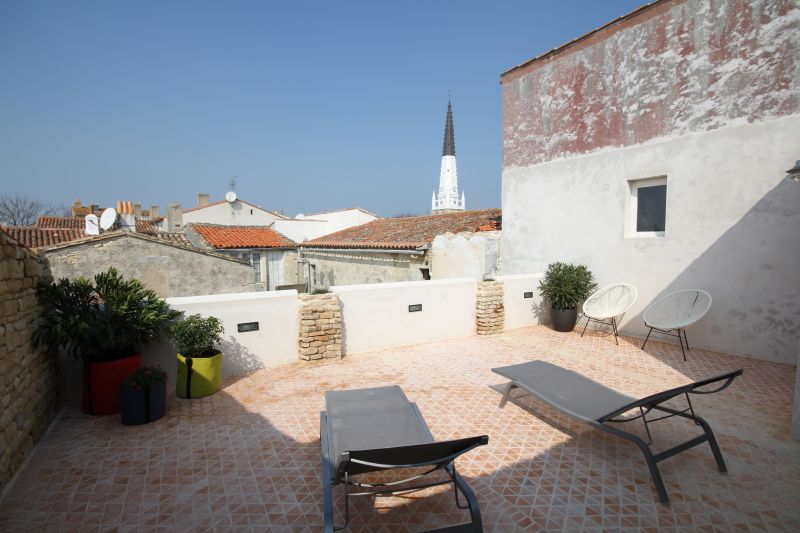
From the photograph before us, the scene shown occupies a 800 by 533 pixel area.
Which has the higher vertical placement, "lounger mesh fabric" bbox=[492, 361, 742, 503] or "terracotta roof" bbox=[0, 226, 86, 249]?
"terracotta roof" bbox=[0, 226, 86, 249]

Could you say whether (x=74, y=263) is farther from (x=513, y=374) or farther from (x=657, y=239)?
(x=657, y=239)

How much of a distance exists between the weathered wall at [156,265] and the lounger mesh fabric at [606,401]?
9929 mm

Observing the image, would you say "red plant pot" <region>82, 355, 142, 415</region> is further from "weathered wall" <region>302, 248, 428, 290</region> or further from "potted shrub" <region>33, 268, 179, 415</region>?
"weathered wall" <region>302, 248, 428, 290</region>

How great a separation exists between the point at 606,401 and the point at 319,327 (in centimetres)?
434

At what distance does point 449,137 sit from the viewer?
44.1 metres

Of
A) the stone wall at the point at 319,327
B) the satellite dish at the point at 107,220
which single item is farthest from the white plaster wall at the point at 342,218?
the stone wall at the point at 319,327

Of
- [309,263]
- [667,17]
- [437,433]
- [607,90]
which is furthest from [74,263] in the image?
[667,17]

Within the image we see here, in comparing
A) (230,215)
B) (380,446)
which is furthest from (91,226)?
(380,446)

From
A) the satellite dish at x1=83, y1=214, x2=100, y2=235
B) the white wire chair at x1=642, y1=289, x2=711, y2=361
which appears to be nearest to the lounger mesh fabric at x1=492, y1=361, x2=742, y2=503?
the white wire chair at x1=642, y1=289, x2=711, y2=361

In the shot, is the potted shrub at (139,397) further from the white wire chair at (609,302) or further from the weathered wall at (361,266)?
the weathered wall at (361,266)

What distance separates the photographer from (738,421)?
171 inches

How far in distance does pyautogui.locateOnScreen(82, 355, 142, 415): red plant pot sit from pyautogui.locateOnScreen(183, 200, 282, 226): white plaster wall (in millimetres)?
20154

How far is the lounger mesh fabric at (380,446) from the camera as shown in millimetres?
2456

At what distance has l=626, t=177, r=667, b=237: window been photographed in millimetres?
7738
